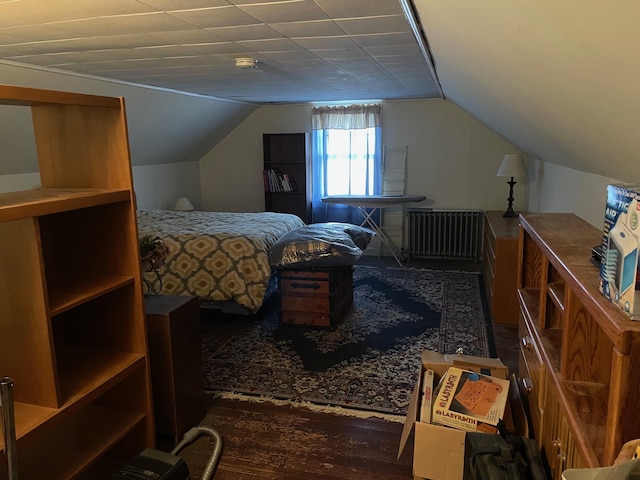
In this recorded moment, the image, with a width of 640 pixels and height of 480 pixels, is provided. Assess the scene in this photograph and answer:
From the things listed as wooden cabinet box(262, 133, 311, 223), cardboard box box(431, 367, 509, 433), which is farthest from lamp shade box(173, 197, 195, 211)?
cardboard box box(431, 367, 509, 433)

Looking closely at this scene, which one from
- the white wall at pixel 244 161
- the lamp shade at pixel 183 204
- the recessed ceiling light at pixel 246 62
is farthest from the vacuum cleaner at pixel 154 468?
the white wall at pixel 244 161

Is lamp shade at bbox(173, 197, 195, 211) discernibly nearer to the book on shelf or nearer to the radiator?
the book on shelf

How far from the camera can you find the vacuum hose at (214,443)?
6.84 ft

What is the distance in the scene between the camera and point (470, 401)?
1.92 m

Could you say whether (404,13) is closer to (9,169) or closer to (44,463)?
(44,463)

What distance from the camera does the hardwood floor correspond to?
210 centimetres

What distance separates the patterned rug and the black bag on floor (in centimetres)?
84

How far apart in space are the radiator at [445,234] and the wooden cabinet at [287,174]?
1.37 meters

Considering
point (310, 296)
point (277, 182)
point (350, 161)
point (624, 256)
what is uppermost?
point (350, 161)

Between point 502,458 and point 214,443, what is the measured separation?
1.35 meters

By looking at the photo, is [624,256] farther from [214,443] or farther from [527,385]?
[214,443]

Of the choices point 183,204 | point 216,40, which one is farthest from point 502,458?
point 183,204

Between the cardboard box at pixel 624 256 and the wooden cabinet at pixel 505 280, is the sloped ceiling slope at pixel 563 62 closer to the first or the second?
the cardboard box at pixel 624 256

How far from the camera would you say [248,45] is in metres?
2.78
